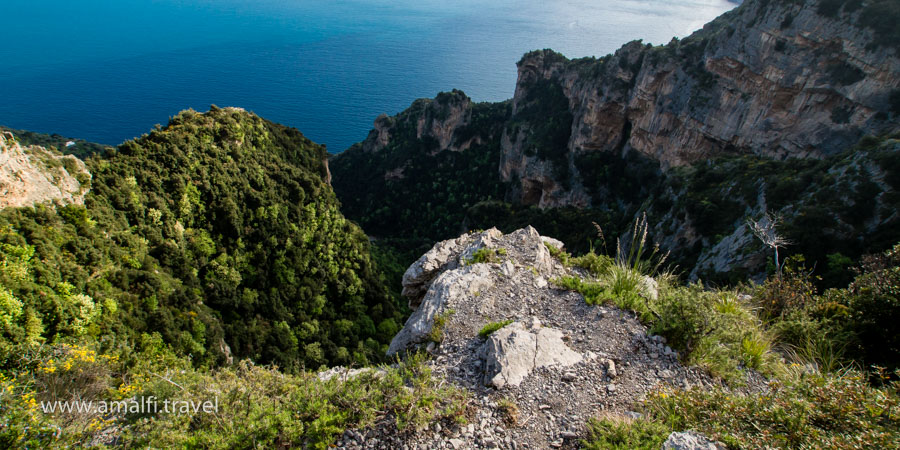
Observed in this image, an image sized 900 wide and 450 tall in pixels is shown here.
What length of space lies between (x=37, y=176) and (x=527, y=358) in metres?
19.0

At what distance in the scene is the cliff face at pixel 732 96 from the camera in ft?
87.7

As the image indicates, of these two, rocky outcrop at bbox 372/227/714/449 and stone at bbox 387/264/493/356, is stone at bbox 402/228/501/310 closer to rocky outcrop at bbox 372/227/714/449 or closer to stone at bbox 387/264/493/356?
stone at bbox 387/264/493/356

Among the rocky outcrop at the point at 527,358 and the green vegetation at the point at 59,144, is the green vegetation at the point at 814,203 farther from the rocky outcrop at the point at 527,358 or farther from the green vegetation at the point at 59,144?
the green vegetation at the point at 59,144

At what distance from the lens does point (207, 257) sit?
72.5 ft

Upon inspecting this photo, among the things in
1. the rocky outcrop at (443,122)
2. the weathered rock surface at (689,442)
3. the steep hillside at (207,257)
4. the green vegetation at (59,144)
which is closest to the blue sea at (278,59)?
the rocky outcrop at (443,122)

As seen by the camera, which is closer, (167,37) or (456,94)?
(456,94)

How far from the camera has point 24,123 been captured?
89.6m

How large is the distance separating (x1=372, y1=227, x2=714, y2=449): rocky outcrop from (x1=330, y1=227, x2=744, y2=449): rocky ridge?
15mm

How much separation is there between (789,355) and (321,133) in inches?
3904

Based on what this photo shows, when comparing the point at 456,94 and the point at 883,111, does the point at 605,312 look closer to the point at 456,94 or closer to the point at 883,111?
the point at 883,111

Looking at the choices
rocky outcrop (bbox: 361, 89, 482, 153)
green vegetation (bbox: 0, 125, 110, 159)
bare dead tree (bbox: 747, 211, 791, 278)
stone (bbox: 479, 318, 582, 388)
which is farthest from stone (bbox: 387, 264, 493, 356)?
green vegetation (bbox: 0, 125, 110, 159)

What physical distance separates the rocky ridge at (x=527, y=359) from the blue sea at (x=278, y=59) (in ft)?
297

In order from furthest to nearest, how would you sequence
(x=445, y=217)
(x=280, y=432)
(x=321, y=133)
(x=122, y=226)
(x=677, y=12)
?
(x=677, y=12)
(x=321, y=133)
(x=445, y=217)
(x=122, y=226)
(x=280, y=432)

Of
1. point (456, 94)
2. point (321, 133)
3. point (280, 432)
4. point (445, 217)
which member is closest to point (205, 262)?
point (280, 432)
